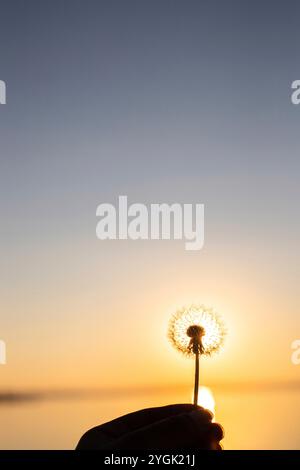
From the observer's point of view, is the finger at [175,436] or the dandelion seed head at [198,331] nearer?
the finger at [175,436]

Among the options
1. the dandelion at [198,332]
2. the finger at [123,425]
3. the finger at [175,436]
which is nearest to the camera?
the finger at [175,436]

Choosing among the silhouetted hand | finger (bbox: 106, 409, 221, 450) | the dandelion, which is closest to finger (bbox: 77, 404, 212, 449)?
the silhouetted hand

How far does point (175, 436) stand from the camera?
13.2ft

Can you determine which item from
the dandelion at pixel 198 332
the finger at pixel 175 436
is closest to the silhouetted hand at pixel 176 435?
the finger at pixel 175 436

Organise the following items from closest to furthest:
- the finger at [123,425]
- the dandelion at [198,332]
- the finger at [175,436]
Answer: the finger at [175,436] < the finger at [123,425] < the dandelion at [198,332]

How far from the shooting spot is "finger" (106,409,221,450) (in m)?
4.00

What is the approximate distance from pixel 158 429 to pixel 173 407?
79 centimetres

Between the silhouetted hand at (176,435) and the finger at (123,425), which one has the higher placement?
the silhouetted hand at (176,435)

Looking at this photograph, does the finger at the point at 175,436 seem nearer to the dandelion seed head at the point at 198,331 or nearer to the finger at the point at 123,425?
the finger at the point at 123,425

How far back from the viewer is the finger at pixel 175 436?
13.1 feet

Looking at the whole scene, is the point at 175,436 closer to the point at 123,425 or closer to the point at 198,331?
the point at 123,425

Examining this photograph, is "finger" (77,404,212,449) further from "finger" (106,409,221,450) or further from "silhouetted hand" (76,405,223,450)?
"finger" (106,409,221,450)
